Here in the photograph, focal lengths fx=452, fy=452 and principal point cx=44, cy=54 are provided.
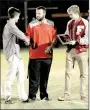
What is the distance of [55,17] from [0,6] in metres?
2.42

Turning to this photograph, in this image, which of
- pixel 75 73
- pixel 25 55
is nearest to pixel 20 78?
pixel 75 73

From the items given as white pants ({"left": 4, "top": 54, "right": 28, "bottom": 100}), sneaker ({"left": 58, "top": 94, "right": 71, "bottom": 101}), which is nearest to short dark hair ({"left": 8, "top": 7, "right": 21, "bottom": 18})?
white pants ({"left": 4, "top": 54, "right": 28, "bottom": 100})

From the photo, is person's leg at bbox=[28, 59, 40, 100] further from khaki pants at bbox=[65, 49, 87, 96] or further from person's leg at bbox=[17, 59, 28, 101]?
khaki pants at bbox=[65, 49, 87, 96]

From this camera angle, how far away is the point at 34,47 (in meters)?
6.74

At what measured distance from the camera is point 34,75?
22.2 ft

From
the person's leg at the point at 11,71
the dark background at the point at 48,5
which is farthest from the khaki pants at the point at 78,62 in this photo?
the dark background at the point at 48,5

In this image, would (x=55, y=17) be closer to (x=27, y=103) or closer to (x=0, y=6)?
(x=0, y=6)

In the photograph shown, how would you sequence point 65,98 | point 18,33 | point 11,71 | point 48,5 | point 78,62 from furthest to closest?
point 48,5 → point 65,98 → point 78,62 → point 11,71 → point 18,33

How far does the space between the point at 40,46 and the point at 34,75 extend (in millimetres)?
446

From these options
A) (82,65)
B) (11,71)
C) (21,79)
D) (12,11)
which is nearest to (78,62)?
(82,65)

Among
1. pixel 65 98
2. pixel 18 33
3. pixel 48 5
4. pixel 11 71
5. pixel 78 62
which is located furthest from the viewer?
pixel 48 5

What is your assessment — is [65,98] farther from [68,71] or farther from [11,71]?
[11,71]

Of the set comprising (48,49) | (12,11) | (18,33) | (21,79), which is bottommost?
(21,79)

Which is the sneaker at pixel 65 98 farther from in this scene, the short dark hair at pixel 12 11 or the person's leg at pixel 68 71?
the short dark hair at pixel 12 11
